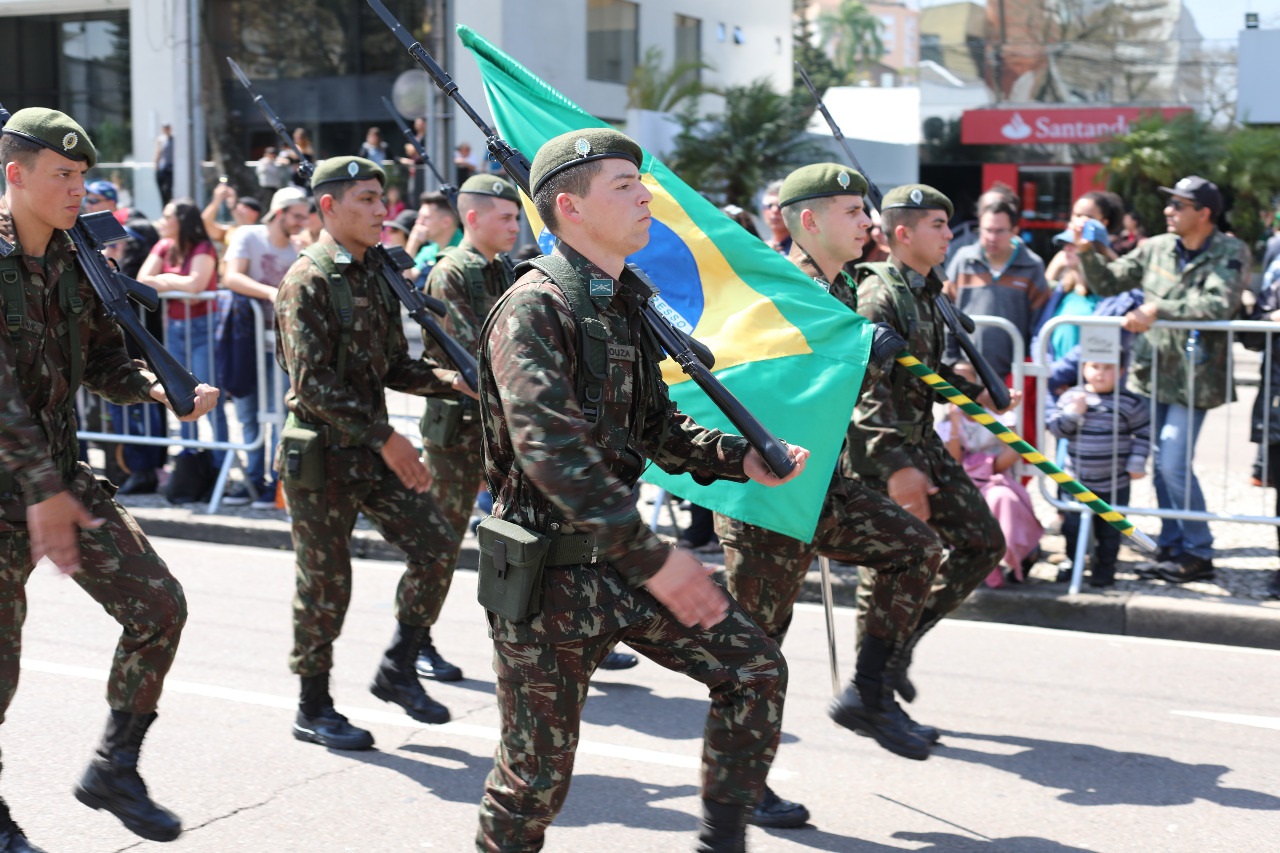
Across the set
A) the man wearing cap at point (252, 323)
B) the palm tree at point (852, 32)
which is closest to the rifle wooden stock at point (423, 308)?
the man wearing cap at point (252, 323)

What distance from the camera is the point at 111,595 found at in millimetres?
4082

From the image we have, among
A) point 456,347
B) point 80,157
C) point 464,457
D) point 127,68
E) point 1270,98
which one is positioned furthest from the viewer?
point 127,68

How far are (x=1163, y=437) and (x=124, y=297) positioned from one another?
5.49m

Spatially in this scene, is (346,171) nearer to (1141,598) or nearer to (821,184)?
(821,184)

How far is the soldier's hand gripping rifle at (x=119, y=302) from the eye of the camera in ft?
13.7

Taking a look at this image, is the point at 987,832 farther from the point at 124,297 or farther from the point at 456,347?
the point at 124,297

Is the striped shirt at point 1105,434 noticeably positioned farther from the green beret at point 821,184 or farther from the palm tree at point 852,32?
the palm tree at point 852,32

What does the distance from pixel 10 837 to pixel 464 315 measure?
2708 millimetres

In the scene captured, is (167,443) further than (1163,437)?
Yes

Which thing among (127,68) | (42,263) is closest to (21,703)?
(42,263)

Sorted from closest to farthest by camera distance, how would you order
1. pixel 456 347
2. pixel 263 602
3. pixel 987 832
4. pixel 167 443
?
pixel 987 832, pixel 456 347, pixel 263 602, pixel 167 443

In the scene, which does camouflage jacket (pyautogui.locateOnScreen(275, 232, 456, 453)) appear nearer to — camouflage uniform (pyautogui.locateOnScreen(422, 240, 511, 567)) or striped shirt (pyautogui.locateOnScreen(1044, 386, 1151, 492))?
camouflage uniform (pyautogui.locateOnScreen(422, 240, 511, 567))

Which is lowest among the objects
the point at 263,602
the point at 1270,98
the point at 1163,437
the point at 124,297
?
the point at 263,602

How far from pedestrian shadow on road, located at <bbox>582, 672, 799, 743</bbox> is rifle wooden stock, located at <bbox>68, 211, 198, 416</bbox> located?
84.4 inches
